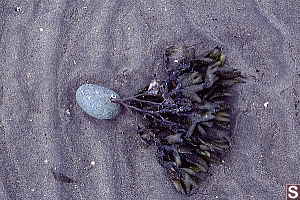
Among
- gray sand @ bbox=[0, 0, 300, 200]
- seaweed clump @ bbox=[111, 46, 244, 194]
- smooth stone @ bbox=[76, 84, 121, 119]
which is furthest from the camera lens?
gray sand @ bbox=[0, 0, 300, 200]

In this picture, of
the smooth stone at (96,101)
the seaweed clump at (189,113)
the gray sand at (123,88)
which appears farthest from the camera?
the gray sand at (123,88)

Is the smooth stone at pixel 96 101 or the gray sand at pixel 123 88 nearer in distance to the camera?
the smooth stone at pixel 96 101

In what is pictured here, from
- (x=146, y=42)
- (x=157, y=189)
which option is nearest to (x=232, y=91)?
(x=146, y=42)

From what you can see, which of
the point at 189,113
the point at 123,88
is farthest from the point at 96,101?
the point at 189,113

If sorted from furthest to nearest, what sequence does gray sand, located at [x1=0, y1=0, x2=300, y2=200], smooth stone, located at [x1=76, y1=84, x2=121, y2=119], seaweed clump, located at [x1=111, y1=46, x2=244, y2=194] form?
gray sand, located at [x1=0, y1=0, x2=300, y2=200] → smooth stone, located at [x1=76, y1=84, x2=121, y2=119] → seaweed clump, located at [x1=111, y1=46, x2=244, y2=194]

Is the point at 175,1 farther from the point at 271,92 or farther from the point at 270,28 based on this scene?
the point at 271,92

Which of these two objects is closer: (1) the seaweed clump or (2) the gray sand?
(1) the seaweed clump
